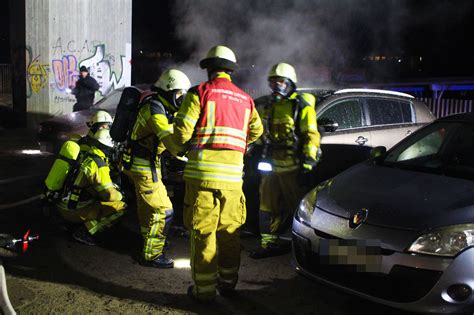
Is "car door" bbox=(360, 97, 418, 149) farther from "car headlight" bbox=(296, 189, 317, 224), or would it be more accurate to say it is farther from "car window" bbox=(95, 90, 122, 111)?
"car window" bbox=(95, 90, 122, 111)

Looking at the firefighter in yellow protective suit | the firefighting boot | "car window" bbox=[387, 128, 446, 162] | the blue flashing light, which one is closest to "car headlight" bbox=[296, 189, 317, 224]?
the firefighter in yellow protective suit

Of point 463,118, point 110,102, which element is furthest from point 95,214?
point 110,102

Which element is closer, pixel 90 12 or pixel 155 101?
pixel 155 101

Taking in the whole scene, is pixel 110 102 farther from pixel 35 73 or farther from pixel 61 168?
pixel 61 168

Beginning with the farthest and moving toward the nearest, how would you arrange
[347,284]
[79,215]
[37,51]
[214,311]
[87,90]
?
[37,51]
[87,90]
[79,215]
[214,311]
[347,284]

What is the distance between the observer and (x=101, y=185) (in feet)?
16.4

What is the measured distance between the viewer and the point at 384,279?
316cm

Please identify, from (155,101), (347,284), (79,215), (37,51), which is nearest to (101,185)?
(79,215)

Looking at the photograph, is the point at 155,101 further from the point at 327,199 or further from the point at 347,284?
the point at 347,284

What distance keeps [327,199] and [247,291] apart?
981mm

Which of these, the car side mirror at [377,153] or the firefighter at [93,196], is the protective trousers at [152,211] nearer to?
the firefighter at [93,196]

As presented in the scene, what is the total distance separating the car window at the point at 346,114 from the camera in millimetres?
6078

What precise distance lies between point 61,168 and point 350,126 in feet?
11.1

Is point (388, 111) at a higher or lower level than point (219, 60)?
lower
